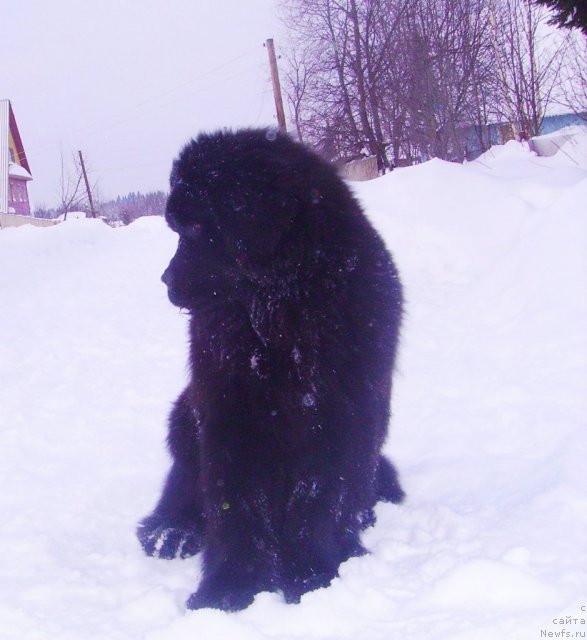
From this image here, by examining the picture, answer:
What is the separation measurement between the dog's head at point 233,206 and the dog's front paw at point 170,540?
1.08 metres

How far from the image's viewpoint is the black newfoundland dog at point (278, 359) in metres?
2.42

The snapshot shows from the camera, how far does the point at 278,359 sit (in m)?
2.45

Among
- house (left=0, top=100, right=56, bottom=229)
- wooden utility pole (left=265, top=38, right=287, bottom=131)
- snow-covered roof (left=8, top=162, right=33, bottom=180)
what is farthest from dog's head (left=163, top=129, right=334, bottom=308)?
snow-covered roof (left=8, top=162, right=33, bottom=180)

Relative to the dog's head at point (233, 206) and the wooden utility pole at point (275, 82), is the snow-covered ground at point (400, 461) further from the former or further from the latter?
the wooden utility pole at point (275, 82)

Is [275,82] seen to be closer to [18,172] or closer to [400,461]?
[400,461]

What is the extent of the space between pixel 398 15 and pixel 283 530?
20.3 meters

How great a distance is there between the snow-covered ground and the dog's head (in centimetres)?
75

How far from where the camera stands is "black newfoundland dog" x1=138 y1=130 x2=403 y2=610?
2422 millimetres

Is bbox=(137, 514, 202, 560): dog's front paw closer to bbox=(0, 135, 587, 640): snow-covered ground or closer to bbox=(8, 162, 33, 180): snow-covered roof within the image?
bbox=(0, 135, 587, 640): snow-covered ground

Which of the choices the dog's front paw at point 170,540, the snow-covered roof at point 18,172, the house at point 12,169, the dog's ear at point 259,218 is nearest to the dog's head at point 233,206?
the dog's ear at point 259,218

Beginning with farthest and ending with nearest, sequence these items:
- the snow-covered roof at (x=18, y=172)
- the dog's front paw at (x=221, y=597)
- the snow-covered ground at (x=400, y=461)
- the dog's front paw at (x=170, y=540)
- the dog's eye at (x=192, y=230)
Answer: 1. the snow-covered roof at (x=18, y=172)
2. the dog's front paw at (x=170, y=540)
3. the dog's eye at (x=192, y=230)
4. the dog's front paw at (x=221, y=597)
5. the snow-covered ground at (x=400, y=461)

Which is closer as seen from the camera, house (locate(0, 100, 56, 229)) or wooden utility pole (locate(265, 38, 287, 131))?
wooden utility pole (locate(265, 38, 287, 131))

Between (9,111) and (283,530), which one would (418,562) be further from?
(9,111)

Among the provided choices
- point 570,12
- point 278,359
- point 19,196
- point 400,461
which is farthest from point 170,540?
point 19,196
